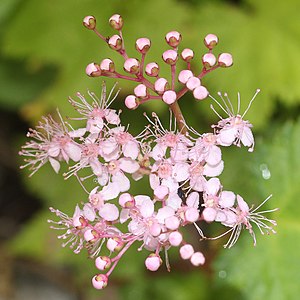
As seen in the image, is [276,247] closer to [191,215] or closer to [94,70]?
[191,215]

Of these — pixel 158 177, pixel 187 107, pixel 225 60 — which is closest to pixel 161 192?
pixel 158 177

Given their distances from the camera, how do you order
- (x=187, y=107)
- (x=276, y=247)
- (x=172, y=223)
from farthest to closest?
1. (x=187, y=107)
2. (x=276, y=247)
3. (x=172, y=223)

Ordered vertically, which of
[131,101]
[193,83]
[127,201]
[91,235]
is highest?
[193,83]

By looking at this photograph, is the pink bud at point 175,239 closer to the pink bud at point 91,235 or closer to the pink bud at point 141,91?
the pink bud at point 91,235

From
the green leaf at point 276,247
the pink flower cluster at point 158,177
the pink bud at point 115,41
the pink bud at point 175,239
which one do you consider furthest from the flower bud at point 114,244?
the green leaf at point 276,247

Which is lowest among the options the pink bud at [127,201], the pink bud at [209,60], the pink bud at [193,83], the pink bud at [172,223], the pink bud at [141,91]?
the pink bud at [127,201]

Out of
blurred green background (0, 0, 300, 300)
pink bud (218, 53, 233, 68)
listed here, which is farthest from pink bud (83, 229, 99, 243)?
blurred green background (0, 0, 300, 300)

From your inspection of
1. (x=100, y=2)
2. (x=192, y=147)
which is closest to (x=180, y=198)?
(x=192, y=147)
